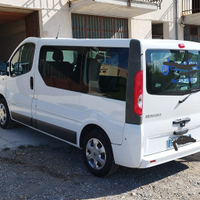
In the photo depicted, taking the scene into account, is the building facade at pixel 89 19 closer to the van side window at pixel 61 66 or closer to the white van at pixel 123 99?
the van side window at pixel 61 66

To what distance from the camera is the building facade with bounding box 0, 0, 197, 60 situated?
1019cm

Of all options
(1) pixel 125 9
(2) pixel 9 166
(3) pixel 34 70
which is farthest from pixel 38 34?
(2) pixel 9 166

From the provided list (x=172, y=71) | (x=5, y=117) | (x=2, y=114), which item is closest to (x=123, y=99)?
(x=172, y=71)

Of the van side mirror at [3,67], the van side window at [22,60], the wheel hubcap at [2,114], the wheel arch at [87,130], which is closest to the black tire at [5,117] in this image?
the wheel hubcap at [2,114]

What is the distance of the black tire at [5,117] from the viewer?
5777mm

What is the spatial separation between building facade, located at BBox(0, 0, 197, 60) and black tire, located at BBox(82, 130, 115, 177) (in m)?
6.20

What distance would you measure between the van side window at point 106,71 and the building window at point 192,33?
13.3m

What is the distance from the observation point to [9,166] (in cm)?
412

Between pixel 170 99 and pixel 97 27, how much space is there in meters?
8.88

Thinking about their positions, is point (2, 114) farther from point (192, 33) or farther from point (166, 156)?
point (192, 33)

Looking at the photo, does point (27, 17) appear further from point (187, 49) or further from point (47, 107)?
point (187, 49)

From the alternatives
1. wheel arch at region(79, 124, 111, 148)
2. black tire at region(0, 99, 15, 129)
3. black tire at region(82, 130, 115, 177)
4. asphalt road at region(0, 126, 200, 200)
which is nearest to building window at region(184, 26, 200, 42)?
asphalt road at region(0, 126, 200, 200)

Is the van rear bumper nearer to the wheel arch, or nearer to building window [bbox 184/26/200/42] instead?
the wheel arch

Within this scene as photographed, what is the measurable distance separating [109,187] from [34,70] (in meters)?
2.36
